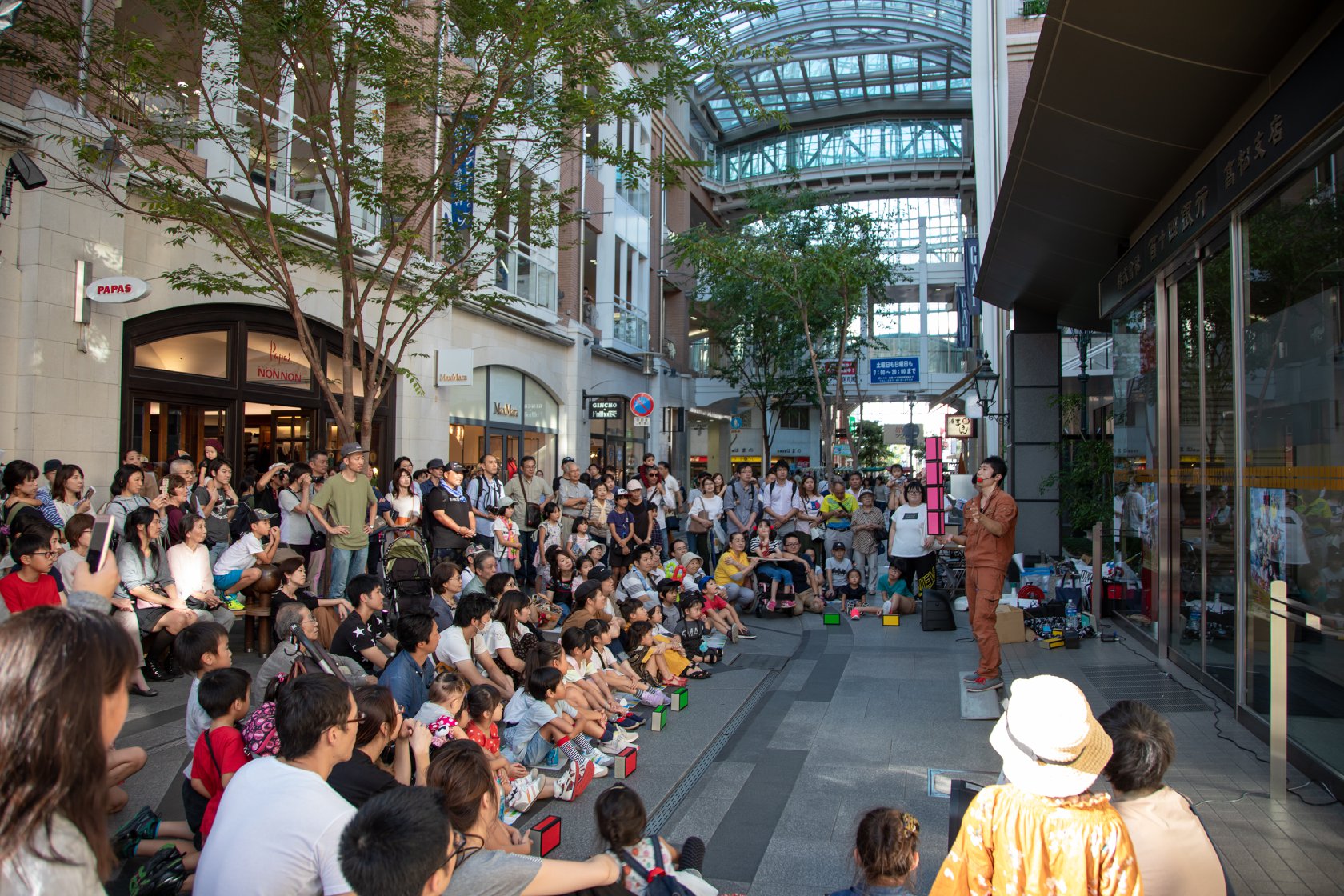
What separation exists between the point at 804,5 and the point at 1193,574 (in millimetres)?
35066

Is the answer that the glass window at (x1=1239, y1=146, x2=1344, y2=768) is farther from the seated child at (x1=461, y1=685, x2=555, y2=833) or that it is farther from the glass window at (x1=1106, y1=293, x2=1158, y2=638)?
the seated child at (x1=461, y1=685, x2=555, y2=833)

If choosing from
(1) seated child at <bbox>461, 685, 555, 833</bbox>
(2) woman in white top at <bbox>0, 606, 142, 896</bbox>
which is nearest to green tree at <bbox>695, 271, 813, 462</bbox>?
(1) seated child at <bbox>461, 685, 555, 833</bbox>

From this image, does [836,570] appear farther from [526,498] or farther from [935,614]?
[526,498]

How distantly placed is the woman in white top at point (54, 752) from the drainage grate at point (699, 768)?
318 centimetres

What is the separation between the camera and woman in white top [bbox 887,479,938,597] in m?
12.0

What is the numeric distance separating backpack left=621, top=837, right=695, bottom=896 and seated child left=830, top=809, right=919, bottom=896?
668 mm

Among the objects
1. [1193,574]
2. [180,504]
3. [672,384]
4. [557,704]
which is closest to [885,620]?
[1193,574]

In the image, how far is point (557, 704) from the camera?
5.95 meters

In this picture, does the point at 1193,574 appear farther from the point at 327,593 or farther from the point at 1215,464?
the point at 327,593

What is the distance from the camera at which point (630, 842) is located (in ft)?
11.4

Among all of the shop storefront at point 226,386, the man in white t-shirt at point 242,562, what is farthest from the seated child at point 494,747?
the shop storefront at point 226,386

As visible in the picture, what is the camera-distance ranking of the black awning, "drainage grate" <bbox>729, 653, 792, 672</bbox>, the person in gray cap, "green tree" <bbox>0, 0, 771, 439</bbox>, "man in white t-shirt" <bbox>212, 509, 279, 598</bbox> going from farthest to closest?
"drainage grate" <bbox>729, 653, 792, 672</bbox> < the person in gray cap < "green tree" <bbox>0, 0, 771, 439</bbox> < "man in white t-shirt" <bbox>212, 509, 279, 598</bbox> < the black awning

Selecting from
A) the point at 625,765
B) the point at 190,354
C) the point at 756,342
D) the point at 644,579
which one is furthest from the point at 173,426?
the point at 756,342

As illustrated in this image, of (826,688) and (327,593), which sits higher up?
(327,593)
